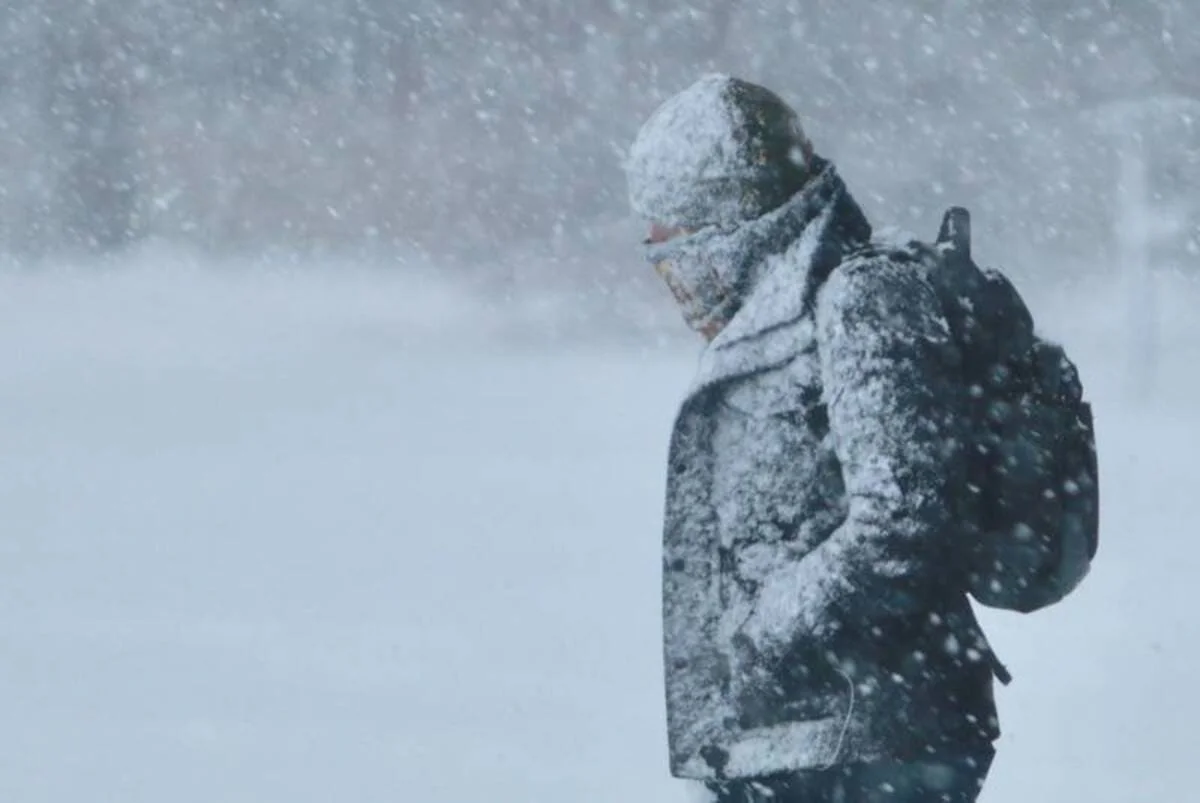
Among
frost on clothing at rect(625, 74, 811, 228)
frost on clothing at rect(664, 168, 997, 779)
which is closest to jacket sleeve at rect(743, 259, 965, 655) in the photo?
frost on clothing at rect(664, 168, 997, 779)

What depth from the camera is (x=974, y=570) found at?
2.80 m

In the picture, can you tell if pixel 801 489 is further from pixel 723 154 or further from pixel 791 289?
pixel 723 154

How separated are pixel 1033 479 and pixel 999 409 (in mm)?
114

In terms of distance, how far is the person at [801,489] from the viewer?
8.84ft

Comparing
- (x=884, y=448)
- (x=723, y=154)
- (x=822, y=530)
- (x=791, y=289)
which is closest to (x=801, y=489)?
(x=822, y=530)

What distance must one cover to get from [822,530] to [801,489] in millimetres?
67

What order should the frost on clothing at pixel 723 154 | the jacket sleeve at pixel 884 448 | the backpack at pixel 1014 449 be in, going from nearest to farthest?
the jacket sleeve at pixel 884 448, the backpack at pixel 1014 449, the frost on clothing at pixel 723 154

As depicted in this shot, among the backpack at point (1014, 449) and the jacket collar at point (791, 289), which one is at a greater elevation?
the jacket collar at point (791, 289)

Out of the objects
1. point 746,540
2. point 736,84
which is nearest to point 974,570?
point 746,540

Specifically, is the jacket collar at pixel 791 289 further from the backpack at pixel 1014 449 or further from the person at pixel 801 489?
the backpack at pixel 1014 449

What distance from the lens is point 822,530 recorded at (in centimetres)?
280

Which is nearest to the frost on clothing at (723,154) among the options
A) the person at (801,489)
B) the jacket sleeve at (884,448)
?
the person at (801,489)

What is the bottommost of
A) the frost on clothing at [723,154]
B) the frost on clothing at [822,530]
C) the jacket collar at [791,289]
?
the frost on clothing at [822,530]

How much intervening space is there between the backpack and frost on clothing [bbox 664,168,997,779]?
2.7 inches
